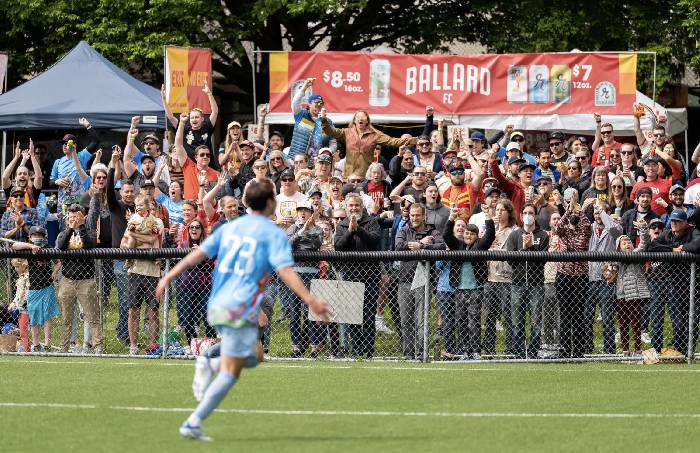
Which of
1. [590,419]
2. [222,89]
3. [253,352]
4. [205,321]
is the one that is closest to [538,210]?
[205,321]

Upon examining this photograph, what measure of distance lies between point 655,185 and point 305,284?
4935 millimetres

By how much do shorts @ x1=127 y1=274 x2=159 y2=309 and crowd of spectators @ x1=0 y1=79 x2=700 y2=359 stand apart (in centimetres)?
2

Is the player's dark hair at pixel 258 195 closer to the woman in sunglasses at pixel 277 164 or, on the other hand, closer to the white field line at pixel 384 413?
the white field line at pixel 384 413

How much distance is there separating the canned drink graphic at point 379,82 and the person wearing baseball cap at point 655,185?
17.6ft

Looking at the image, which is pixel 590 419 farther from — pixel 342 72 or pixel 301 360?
pixel 342 72

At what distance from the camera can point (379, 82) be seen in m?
21.0

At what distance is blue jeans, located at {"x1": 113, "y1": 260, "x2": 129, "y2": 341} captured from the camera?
1493 cm

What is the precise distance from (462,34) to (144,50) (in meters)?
7.73

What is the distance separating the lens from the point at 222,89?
3653cm

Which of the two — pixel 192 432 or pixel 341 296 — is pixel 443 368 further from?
pixel 192 432

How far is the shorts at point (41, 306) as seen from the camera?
15.4m

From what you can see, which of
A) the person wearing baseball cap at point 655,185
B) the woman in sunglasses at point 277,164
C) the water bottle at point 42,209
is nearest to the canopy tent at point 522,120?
the woman in sunglasses at point 277,164

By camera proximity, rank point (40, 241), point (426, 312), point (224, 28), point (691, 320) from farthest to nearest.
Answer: point (224, 28)
point (40, 241)
point (426, 312)
point (691, 320)

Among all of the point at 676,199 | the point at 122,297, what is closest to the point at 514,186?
the point at 676,199
